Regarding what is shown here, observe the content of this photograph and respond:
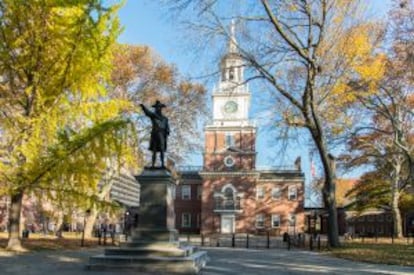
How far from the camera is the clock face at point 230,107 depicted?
6228cm

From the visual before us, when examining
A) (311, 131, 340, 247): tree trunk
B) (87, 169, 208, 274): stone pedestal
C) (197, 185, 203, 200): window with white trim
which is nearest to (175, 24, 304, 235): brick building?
(197, 185, 203, 200): window with white trim

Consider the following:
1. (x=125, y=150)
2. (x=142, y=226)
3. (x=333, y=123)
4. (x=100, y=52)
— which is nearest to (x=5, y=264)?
(x=142, y=226)

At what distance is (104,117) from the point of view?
60.6 ft

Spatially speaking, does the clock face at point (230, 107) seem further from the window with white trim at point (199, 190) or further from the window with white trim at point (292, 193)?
the window with white trim at point (292, 193)

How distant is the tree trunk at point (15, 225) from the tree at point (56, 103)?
3 centimetres

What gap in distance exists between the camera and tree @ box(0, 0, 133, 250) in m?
17.1

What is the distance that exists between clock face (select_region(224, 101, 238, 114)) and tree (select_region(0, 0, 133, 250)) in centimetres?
4346

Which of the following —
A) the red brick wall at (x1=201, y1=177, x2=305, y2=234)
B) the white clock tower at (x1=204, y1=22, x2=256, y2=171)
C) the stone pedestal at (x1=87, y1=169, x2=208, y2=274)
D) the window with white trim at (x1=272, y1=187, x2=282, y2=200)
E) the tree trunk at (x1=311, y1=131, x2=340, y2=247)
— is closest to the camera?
the stone pedestal at (x1=87, y1=169, x2=208, y2=274)

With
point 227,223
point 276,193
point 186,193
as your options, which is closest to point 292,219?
point 276,193

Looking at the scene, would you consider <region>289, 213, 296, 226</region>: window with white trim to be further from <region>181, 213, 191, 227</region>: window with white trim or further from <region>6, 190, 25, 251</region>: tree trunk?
<region>6, 190, 25, 251</region>: tree trunk

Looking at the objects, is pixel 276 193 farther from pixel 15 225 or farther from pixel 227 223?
pixel 15 225

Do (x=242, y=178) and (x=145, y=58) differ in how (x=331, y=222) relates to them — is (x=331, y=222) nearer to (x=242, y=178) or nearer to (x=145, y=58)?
(x=145, y=58)

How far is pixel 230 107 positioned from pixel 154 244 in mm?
48535

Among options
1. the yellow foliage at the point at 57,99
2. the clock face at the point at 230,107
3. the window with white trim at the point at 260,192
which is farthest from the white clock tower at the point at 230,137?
the yellow foliage at the point at 57,99
